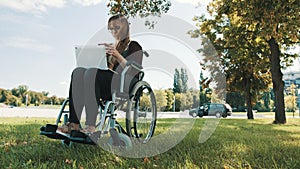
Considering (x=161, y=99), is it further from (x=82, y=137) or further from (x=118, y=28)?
(x=82, y=137)

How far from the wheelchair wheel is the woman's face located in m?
0.47

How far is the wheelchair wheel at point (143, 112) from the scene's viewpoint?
2799 millimetres

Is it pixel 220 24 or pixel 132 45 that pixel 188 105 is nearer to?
Result: pixel 132 45

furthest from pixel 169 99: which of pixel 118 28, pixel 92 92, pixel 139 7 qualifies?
pixel 139 7

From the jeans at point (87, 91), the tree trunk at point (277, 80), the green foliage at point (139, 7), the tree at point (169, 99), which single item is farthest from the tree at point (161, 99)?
the tree trunk at point (277, 80)

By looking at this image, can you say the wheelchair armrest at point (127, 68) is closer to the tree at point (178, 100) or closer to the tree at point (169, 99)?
the tree at point (169, 99)

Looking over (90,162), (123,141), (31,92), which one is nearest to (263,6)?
(123,141)

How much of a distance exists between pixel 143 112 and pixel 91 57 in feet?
2.38

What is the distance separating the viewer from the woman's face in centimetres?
284

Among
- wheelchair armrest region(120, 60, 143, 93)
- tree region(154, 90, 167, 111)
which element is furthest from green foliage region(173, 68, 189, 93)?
wheelchair armrest region(120, 60, 143, 93)

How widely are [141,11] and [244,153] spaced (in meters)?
5.57

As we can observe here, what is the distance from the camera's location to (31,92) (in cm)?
2802

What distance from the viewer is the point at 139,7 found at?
24.1 feet

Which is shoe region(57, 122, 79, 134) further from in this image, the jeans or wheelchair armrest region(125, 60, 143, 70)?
wheelchair armrest region(125, 60, 143, 70)
